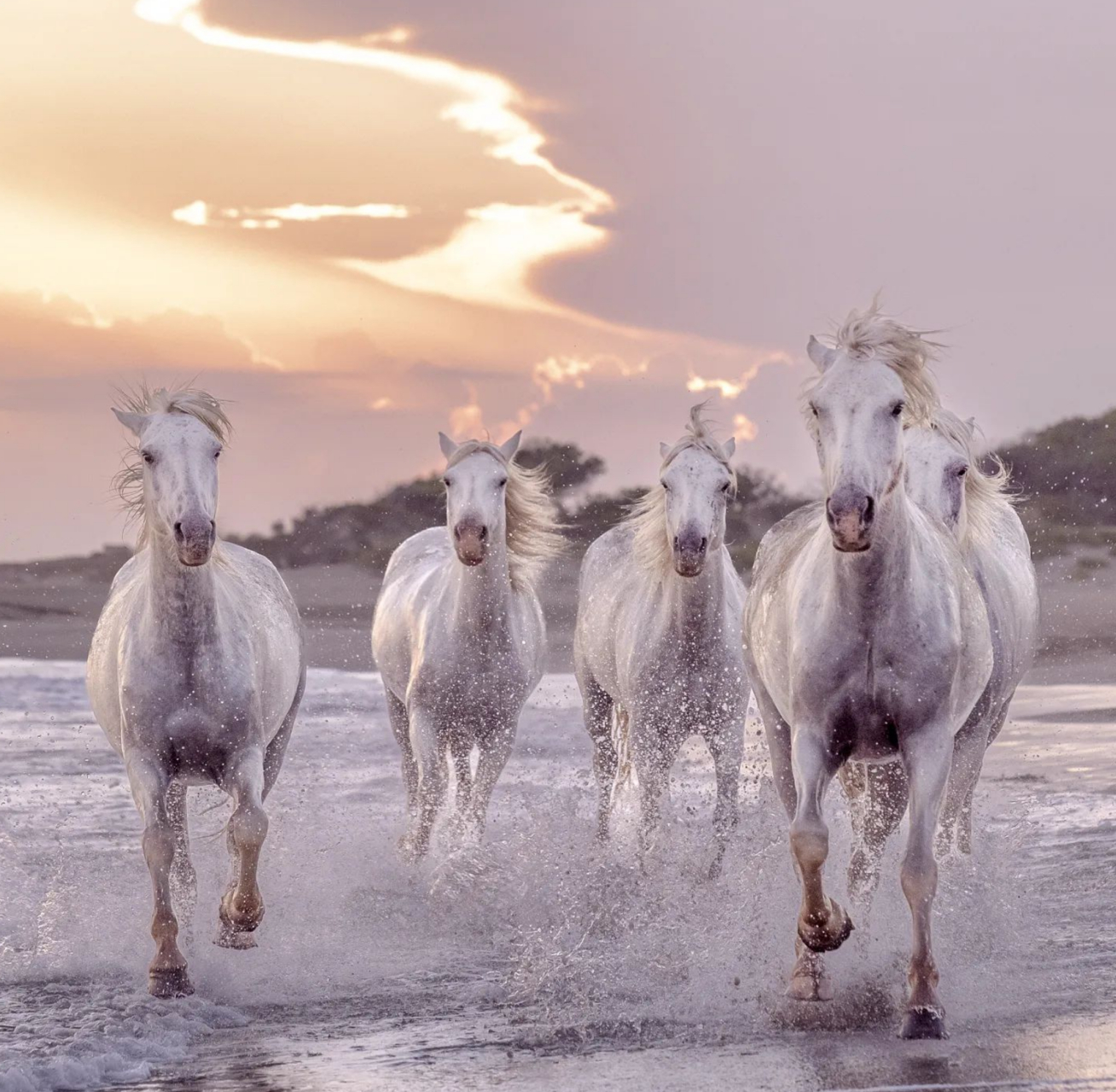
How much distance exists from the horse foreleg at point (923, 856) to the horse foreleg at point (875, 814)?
4.10 feet

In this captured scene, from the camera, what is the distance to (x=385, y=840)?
8930 millimetres

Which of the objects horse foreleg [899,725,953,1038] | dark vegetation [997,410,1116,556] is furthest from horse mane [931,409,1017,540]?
dark vegetation [997,410,1116,556]

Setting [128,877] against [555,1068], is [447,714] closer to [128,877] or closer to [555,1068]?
[128,877]

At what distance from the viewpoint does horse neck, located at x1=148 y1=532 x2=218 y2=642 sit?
6348 millimetres

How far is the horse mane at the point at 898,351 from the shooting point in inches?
213

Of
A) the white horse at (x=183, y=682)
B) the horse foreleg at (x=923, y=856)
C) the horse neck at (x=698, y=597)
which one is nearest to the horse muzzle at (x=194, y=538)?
the white horse at (x=183, y=682)

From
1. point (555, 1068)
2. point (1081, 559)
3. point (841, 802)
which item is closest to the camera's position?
point (555, 1068)

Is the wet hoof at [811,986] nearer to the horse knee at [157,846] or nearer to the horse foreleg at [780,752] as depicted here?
the horse foreleg at [780,752]

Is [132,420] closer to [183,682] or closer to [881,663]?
[183,682]

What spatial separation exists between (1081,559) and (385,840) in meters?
16.0

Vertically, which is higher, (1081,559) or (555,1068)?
(1081,559)

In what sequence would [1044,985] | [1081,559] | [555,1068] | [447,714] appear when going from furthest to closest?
1. [1081,559]
2. [447,714]
3. [1044,985]
4. [555,1068]

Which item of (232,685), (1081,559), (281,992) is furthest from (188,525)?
(1081,559)

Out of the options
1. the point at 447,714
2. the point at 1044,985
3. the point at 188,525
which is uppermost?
the point at 188,525
